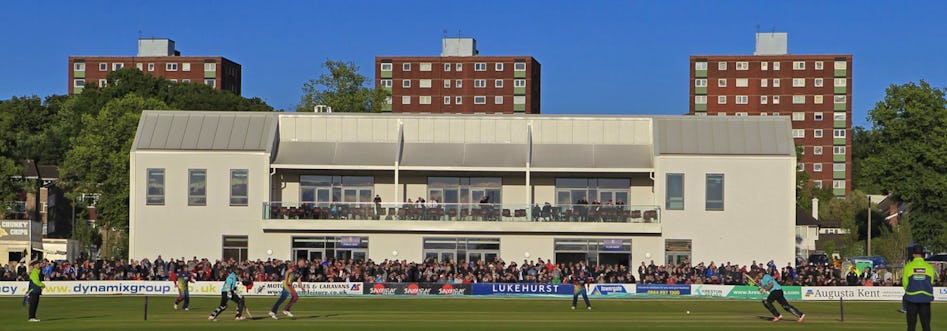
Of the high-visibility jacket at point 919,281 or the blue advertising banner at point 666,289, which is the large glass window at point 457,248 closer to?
the blue advertising banner at point 666,289

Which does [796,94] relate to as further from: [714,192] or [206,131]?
[206,131]

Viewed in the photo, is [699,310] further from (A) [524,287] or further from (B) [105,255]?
(B) [105,255]

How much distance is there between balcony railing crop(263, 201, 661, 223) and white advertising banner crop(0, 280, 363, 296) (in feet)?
27.5

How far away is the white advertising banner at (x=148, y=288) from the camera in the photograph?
5569 cm

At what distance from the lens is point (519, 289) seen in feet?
186

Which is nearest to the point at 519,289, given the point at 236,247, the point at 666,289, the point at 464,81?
the point at 666,289

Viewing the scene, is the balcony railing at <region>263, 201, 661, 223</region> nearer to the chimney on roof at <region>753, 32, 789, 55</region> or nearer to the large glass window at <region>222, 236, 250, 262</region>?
the large glass window at <region>222, 236, 250, 262</region>

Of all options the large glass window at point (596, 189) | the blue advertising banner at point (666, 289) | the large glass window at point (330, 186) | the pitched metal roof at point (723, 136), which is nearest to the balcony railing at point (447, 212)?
the large glass window at point (330, 186)

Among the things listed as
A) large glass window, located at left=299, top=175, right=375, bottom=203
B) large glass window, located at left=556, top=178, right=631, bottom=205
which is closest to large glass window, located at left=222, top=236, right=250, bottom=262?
large glass window, located at left=299, top=175, right=375, bottom=203

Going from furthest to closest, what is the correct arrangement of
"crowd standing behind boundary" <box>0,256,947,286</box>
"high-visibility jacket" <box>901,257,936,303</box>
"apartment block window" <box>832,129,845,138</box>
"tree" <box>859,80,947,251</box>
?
"apartment block window" <box>832,129,845,138</box>
"tree" <box>859,80,947,251</box>
"crowd standing behind boundary" <box>0,256,947,286</box>
"high-visibility jacket" <box>901,257,936,303</box>

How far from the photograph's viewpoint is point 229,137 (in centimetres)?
6594

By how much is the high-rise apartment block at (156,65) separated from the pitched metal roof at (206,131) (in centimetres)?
9447

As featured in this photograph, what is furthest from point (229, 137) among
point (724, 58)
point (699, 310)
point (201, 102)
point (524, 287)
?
point (724, 58)

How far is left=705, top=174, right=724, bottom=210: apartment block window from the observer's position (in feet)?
213
